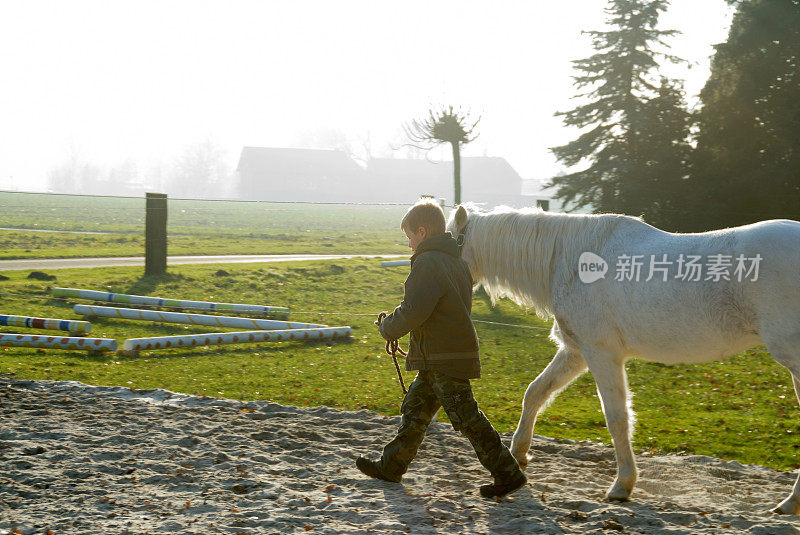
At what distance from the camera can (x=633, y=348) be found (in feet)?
14.9

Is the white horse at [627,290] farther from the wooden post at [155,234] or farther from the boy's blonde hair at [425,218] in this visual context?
the wooden post at [155,234]

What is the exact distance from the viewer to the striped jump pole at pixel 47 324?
8828 millimetres

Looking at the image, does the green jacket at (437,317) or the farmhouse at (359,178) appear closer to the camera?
the green jacket at (437,317)

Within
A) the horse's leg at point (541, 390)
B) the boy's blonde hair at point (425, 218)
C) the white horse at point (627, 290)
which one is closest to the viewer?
the white horse at point (627, 290)

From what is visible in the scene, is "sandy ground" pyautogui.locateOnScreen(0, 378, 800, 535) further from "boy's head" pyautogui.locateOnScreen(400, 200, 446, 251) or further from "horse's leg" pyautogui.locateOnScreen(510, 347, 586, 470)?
"boy's head" pyautogui.locateOnScreen(400, 200, 446, 251)

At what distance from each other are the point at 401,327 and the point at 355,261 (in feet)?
45.3

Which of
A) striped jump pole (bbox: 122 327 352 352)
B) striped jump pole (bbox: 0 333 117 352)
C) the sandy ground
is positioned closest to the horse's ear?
the sandy ground

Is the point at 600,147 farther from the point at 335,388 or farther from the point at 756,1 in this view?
the point at 335,388

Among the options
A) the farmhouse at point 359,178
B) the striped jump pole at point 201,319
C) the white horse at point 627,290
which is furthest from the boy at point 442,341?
the farmhouse at point 359,178

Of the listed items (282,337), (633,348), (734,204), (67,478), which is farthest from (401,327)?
(734,204)

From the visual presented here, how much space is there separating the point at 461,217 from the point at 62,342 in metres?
5.56

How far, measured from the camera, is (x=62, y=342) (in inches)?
326

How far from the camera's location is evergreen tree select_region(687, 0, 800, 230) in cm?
1995

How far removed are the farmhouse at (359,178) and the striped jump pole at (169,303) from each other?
73079mm
